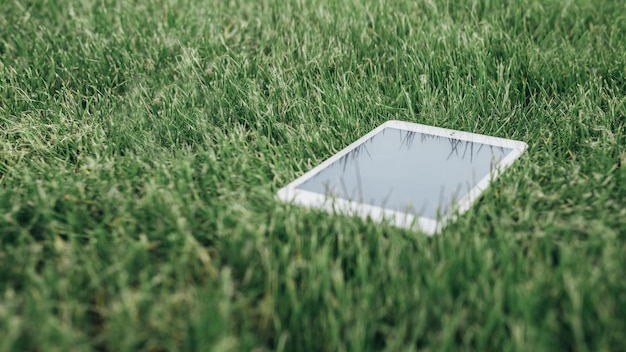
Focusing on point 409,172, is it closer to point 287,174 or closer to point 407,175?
point 407,175

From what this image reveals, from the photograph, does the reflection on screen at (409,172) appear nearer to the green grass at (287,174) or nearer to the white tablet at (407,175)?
the white tablet at (407,175)

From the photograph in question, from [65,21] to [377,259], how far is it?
2.36 m

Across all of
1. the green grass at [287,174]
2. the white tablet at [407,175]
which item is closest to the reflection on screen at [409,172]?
the white tablet at [407,175]

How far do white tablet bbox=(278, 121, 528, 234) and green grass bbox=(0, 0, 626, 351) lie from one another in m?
0.06

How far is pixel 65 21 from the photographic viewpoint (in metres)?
3.47

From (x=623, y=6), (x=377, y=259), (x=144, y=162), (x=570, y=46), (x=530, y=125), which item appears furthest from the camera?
(x=623, y=6)

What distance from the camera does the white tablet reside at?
1.96 meters

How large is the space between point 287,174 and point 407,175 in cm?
36

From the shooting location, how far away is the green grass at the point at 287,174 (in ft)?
5.20

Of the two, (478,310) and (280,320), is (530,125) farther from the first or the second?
(280,320)

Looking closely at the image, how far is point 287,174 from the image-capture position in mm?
2232

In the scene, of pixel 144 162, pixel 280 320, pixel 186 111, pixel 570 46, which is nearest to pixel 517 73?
pixel 570 46

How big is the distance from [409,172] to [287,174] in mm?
369

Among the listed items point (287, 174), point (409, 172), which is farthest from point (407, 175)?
point (287, 174)
